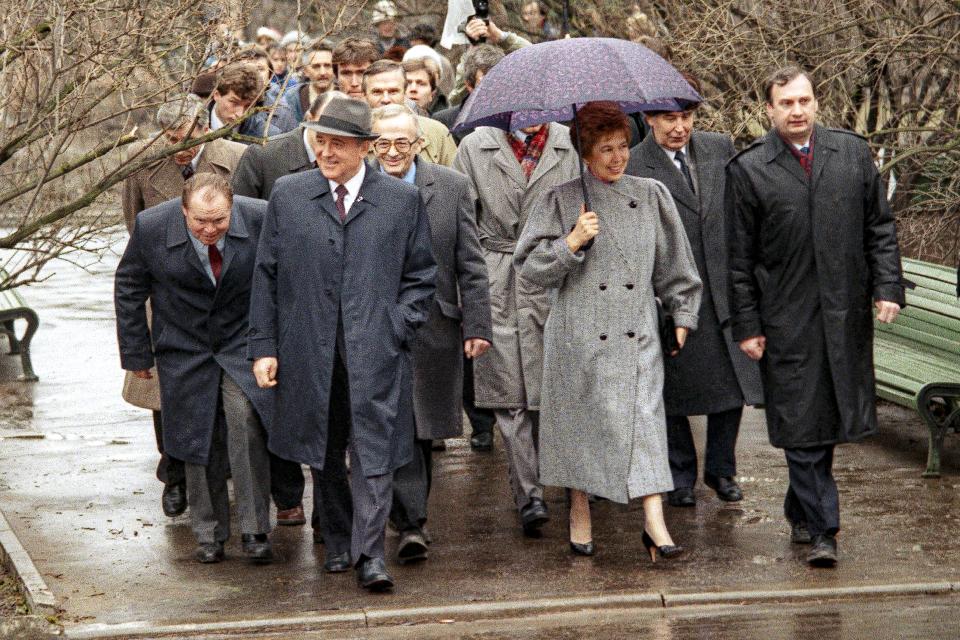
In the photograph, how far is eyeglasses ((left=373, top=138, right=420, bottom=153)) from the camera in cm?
809

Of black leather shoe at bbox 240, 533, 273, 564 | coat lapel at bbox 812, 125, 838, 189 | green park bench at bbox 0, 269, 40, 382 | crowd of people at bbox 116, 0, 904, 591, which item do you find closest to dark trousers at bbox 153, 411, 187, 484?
crowd of people at bbox 116, 0, 904, 591

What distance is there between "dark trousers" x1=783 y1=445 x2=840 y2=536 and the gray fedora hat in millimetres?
2314

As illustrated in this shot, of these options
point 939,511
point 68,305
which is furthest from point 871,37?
point 68,305

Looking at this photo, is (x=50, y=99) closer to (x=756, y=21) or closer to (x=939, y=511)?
(x=939, y=511)

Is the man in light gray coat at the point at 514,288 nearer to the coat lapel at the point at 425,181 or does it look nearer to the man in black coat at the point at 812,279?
the coat lapel at the point at 425,181

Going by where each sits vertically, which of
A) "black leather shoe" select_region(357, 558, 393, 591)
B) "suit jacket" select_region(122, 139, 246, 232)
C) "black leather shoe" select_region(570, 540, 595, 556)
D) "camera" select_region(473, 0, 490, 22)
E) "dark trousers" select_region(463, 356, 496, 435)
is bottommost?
"dark trousers" select_region(463, 356, 496, 435)

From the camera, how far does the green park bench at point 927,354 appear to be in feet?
30.1

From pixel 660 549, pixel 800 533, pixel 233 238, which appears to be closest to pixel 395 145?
pixel 233 238

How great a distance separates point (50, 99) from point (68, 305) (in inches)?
364

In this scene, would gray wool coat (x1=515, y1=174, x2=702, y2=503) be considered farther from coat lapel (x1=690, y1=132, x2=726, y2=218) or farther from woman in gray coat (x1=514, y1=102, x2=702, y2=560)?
coat lapel (x1=690, y1=132, x2=726, y2=218)

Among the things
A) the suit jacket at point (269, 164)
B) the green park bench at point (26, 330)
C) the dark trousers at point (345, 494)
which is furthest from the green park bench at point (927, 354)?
the green park bench at point (26, 330)

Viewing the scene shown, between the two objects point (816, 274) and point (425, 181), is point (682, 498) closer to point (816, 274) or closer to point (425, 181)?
point (816, 274)

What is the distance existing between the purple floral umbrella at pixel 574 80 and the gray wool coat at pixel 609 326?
0.23m

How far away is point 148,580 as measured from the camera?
7.45 metres
